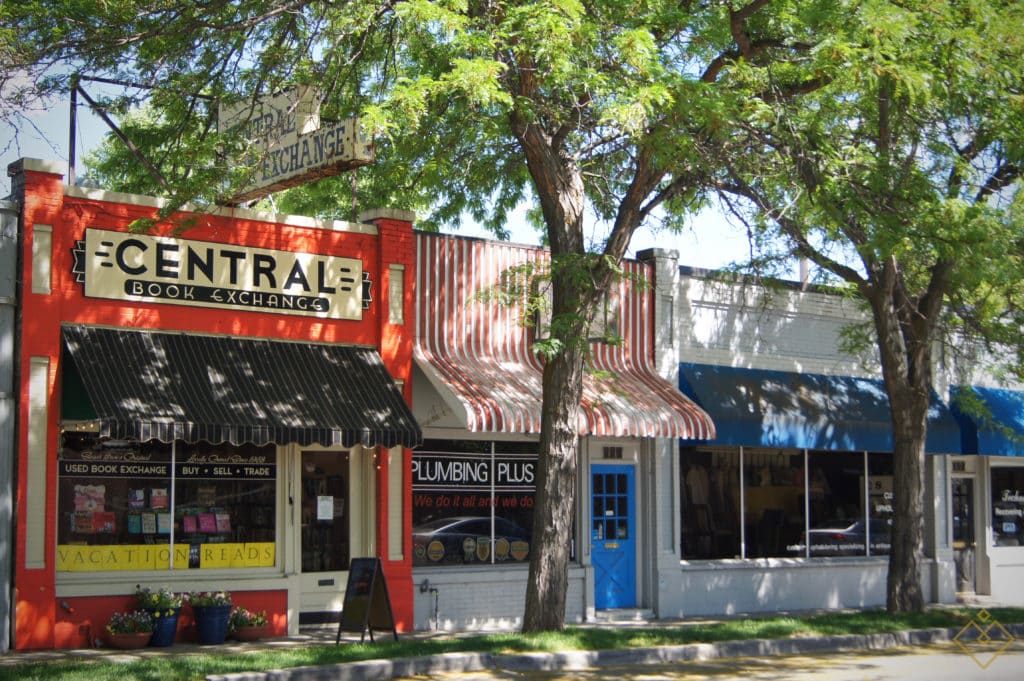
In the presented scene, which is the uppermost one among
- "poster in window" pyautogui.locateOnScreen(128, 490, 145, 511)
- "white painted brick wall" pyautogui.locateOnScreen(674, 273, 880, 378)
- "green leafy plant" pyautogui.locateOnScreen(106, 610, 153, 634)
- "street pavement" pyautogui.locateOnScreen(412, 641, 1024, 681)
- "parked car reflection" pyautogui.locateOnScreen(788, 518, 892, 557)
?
"white painted brick wall" pyautogui.locateOnScreen(674, 273, 880, 378)

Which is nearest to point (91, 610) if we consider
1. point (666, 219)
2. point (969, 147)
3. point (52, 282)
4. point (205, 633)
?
point (205, 633)

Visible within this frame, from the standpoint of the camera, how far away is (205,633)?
50.0 feet

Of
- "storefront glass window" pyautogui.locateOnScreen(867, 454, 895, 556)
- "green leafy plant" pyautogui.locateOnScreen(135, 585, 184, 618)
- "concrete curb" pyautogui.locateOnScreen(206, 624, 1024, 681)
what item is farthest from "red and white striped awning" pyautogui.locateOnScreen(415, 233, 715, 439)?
"storefront glass window" pyautogui.locateOnScreen(867, 454, 895, 556)

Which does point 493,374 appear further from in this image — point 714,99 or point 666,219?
point 714,99

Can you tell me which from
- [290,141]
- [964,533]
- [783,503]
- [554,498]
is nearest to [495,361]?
[554,498]

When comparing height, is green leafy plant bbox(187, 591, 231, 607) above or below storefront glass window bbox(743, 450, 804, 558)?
below

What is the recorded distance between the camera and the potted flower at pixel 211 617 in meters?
15.2

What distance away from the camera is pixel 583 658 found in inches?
558

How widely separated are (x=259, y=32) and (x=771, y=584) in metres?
12.4

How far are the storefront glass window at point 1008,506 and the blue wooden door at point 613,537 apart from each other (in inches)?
369

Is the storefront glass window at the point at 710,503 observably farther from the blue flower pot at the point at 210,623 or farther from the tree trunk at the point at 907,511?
the blue flower pot at the point at 210,623

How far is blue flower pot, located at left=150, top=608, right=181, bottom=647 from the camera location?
14.8m

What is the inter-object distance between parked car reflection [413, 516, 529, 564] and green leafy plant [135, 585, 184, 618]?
12.6 ft

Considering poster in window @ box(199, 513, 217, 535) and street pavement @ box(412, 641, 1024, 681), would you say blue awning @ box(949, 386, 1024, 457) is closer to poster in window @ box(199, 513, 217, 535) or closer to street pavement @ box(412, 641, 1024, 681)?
street pavement @ box(412, 641, 1024, 681)
